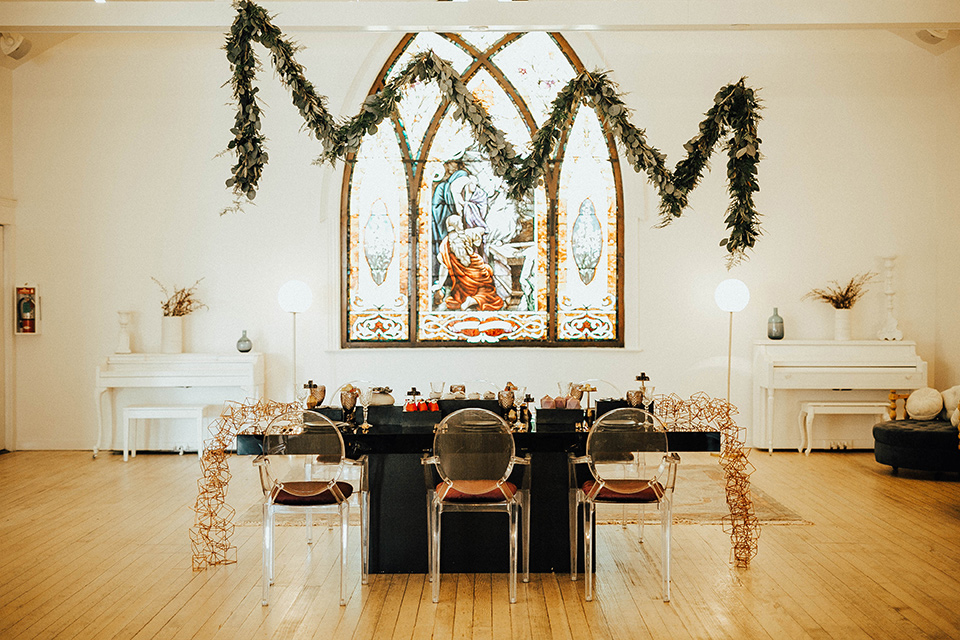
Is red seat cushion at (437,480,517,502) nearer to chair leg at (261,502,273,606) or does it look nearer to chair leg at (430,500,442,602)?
chair leg at (430,500,442,602)

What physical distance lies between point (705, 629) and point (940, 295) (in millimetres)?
5940

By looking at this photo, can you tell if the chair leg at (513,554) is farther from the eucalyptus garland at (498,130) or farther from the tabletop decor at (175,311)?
the tabletop decor at (175,311)

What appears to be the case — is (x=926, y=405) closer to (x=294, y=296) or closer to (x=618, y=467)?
(x=618, y=467)

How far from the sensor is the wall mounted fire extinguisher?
26.0 ft

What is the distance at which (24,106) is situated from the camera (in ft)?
26.1

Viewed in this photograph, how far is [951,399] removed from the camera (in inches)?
270

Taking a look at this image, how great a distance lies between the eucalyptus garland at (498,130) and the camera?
4.04 metres

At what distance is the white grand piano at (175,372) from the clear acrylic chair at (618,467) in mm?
4299

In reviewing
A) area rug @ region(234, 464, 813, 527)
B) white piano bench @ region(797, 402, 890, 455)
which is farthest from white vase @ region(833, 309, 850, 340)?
area rug @ region(234, 464, 813, 527)

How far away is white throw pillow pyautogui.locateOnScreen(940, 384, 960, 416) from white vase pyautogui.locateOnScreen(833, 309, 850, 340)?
1.12m

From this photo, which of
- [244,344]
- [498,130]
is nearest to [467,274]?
[244,344]

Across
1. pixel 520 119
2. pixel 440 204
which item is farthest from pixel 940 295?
pixel 440 204

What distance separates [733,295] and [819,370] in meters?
1.03

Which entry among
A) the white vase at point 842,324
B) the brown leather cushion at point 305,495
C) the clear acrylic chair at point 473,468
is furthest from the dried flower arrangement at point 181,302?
the white vase at point 842,324
